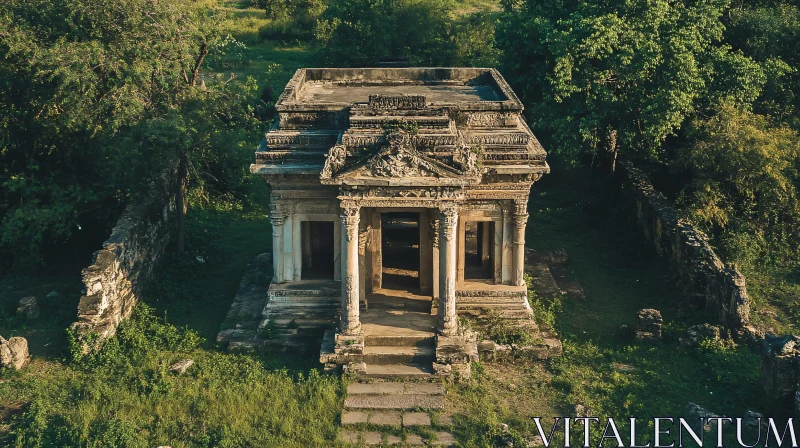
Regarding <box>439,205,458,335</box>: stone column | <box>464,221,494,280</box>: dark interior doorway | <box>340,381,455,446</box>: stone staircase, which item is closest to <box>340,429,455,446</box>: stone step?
<box>340,381,455,446</box>: stone staircase

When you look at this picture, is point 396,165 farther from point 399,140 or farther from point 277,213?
point 277,213

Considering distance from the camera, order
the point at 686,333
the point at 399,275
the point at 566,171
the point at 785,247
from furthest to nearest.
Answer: the point at 566,171 < the point at 785,247 < the point at 399,275 < the point at 686,333

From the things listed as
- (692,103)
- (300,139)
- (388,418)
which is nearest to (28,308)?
(300,139)

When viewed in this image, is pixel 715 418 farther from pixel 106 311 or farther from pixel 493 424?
pixel 106 311

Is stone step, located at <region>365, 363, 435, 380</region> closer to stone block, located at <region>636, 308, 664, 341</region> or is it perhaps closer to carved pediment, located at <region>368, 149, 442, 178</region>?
carved pediment, located at <region>368, 149, 442, 178</region>

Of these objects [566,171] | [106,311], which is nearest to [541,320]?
[106,311]

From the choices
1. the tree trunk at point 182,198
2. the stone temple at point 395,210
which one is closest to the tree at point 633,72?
the stone temple at point 395,210
